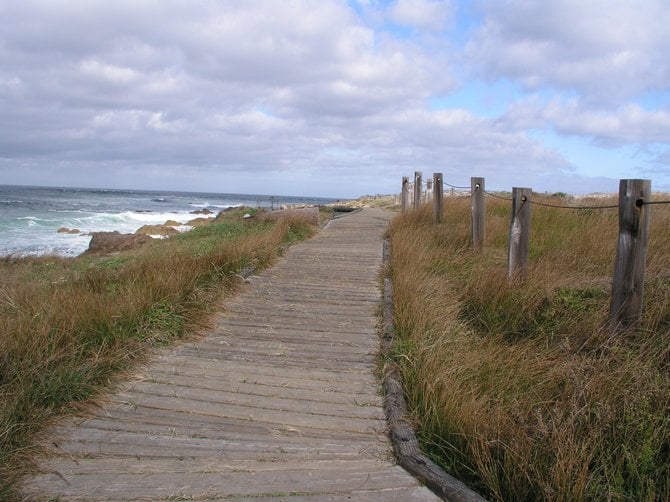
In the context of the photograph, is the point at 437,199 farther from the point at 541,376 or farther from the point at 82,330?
the point at 82,330

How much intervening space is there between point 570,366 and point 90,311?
4.12 m

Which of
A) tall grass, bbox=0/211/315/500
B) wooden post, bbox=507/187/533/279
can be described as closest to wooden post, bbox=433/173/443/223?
wooden post, bbox=507/187/533/279

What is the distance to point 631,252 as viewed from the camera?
13.9ft

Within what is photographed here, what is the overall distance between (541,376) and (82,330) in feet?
12.6

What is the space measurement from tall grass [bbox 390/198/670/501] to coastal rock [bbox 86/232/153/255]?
13731mm

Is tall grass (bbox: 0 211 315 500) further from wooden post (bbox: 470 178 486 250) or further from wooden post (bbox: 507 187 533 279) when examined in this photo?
wooden post (bbox: 470 178 486 250)

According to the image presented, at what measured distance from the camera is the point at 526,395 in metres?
3.77

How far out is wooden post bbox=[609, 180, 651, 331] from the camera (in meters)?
4.18

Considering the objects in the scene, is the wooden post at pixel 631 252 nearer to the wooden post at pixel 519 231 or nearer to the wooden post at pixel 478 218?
the wooden post at pixel 519 231

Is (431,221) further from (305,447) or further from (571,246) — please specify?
(305,447)

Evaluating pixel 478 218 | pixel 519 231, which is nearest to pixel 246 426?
pixel 519 231

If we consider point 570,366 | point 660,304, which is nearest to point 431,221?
point 660,304

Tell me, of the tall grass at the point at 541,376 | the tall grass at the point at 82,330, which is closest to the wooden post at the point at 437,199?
the tall grass at the point at 541,376

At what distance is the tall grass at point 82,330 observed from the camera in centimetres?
326
